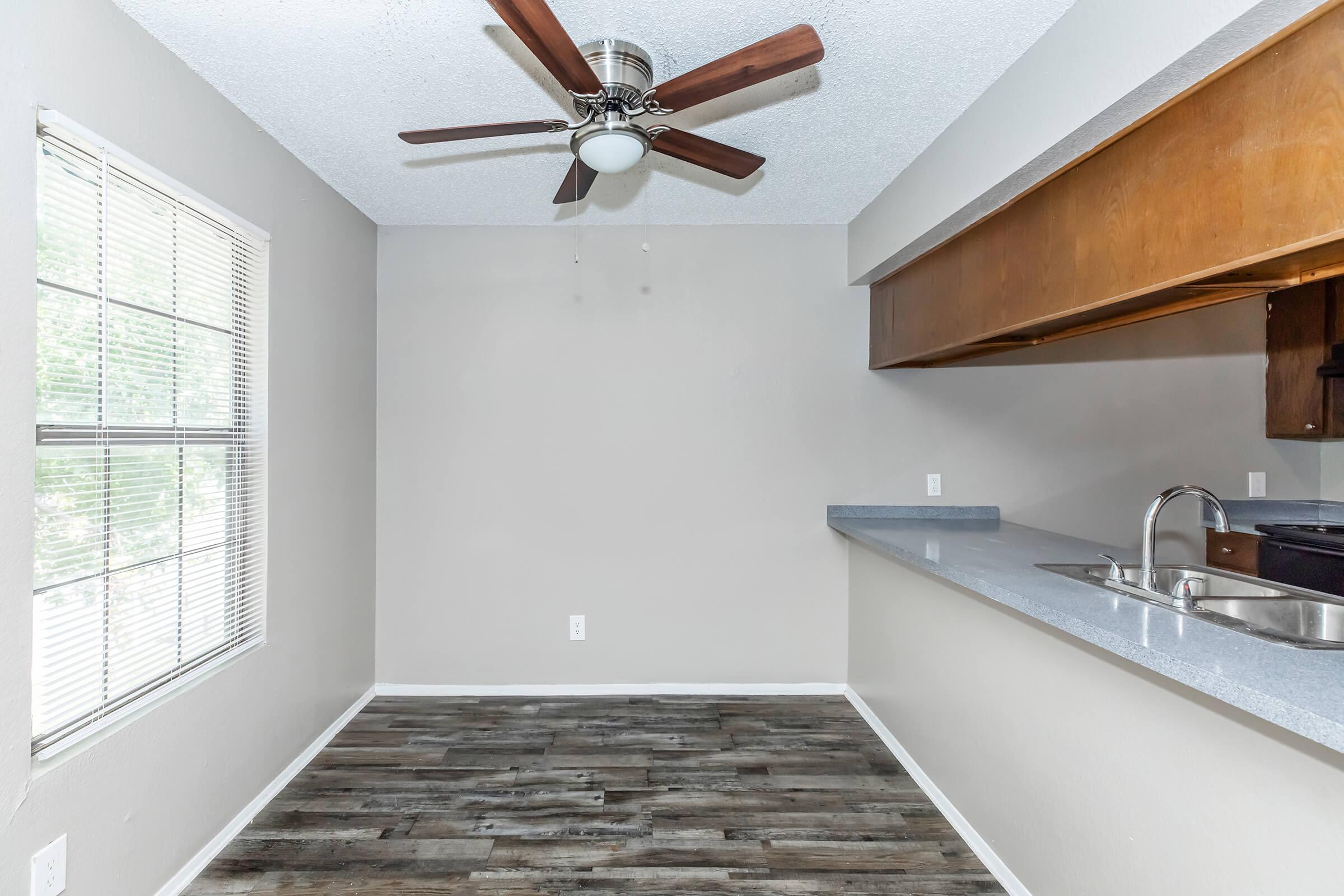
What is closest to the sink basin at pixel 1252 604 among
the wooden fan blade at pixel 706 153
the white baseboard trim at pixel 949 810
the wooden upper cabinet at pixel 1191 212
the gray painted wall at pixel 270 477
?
the wooden upper cabinet at pixel 1191 212

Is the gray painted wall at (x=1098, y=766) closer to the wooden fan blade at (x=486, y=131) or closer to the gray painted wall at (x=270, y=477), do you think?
the wooden fan blade at (x=486, y=131)

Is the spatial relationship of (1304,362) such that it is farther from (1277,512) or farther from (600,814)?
(600,814)

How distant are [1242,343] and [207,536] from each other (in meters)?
4.50

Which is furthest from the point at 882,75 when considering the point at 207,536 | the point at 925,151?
the point at 207,536

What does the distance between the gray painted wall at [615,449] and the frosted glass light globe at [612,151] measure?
146cm

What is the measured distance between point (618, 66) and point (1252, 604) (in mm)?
2155

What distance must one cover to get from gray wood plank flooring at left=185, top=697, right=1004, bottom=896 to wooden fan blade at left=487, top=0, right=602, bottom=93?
2188 mm

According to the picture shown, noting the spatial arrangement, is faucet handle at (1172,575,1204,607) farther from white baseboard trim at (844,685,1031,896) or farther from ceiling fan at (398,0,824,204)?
ceiling fan at (398,0,824,204)

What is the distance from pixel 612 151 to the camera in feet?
5.69

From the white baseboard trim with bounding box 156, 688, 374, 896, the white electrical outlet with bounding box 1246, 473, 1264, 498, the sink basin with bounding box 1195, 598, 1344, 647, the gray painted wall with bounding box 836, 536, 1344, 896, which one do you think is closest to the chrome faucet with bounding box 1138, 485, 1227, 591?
the sink basin with bounding box 1195, 598, 1344, 647

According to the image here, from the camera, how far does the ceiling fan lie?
4.40 ft

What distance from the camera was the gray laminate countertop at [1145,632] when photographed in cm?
97

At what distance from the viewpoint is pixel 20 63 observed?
137 centimetres

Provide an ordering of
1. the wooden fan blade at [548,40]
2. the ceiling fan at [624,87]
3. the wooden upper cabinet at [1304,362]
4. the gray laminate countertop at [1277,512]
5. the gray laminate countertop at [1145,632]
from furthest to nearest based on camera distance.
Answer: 1. the gray laminate countertop at [1277,512]
2. the wooden upper cabinet at [1304,362]
3. the ceiling fan at [624,87]
4. the wooden fan blade at [548,40]
5. the gray laminate countertop at [1145,632]
